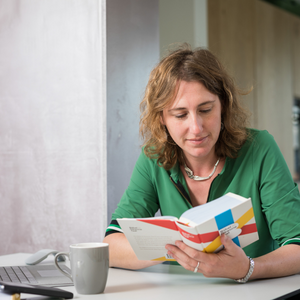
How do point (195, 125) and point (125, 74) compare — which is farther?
point (125, 74)

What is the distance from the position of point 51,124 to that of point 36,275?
908 millimetres

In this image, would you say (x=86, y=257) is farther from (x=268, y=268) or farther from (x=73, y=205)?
(x=73, y=205)

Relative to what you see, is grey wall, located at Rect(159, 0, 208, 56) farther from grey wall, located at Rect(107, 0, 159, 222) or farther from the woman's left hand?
the woman's left hand

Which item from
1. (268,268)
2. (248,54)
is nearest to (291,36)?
(248,54)

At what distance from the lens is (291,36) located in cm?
389

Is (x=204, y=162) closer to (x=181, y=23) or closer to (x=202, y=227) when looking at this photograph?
(x=202, y=227)

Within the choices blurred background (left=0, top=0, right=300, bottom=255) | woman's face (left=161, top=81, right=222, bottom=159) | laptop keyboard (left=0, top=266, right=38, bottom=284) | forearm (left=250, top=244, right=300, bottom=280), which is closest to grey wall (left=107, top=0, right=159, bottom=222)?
blurred background (left=0, top=0, right=300, bottom=255)

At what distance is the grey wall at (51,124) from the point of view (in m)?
1.65

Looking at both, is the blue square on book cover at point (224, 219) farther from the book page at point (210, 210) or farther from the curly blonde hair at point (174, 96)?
the curly blonde hair at point (174, 96)

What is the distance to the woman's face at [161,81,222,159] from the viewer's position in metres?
1.13

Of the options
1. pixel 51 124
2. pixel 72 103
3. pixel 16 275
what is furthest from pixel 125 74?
pixel 16 275

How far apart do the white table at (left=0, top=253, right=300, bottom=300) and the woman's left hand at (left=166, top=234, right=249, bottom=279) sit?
0.03 m

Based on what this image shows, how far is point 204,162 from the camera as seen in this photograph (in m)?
1.31

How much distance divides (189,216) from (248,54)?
8.93ft
